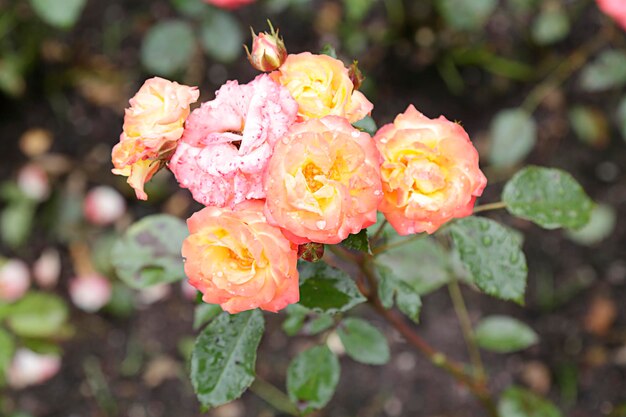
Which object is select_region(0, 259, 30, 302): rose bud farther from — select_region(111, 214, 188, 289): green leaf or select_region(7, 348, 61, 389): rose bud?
select_region(111, 214, 188, 289): green leaf

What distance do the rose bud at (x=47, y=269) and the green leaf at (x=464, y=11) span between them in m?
1.14

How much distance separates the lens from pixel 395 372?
164 cm

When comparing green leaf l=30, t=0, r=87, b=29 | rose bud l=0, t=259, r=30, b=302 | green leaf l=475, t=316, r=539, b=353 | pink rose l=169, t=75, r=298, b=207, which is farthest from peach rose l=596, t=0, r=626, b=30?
rose bud l=0, t=259, r=30, b=302

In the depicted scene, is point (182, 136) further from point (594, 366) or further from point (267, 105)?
point (594, 366)

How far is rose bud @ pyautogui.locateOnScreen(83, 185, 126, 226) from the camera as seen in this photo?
5.89 ft

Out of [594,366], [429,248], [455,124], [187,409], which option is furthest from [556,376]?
[455,124]

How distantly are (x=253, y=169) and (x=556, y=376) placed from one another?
1.19 meters

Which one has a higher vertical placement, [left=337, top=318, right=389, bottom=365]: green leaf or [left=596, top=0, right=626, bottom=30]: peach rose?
[left=596, top=0, right=626, bottom=30]: peach rose

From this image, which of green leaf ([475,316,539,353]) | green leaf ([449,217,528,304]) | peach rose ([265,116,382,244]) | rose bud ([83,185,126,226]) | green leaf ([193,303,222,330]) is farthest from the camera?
rose bud ([83,185,126,226])

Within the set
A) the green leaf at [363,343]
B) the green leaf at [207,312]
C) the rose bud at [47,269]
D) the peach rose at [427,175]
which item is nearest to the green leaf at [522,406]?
the green leaf at [363,343]

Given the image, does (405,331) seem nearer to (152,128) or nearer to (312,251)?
(312,251)

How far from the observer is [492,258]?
34.9 inches

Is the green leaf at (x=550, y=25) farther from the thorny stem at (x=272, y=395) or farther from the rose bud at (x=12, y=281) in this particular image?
the rose bud at (x=12, y=281)

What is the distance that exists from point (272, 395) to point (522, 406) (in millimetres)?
569
